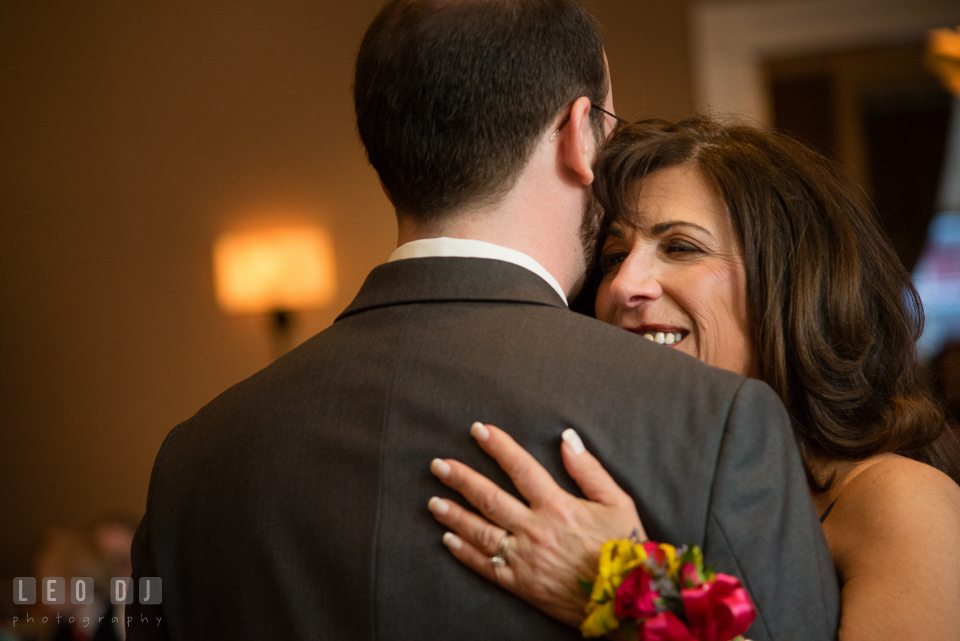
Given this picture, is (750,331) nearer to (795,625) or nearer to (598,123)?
(598,123)

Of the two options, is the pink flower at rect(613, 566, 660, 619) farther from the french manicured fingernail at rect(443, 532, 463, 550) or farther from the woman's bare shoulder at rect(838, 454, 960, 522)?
the woman's bare shoulder at rect(838, 454, 960, 522)

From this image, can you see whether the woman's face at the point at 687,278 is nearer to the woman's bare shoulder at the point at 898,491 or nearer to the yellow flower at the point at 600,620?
the woman's bare shoulder at the point at 898,491

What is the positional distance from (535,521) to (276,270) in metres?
3.90

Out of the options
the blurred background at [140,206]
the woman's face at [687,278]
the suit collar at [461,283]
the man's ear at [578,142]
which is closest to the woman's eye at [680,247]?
the woman's face at [687,278]

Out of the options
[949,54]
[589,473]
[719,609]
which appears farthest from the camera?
[949,54]

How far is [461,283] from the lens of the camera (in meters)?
1.08

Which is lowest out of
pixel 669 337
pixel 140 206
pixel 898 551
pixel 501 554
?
pixel 898 551

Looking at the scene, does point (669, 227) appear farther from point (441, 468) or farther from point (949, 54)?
point (441, 468)

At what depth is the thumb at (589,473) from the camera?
963mm

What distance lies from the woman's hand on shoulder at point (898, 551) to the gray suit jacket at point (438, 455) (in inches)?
5.9

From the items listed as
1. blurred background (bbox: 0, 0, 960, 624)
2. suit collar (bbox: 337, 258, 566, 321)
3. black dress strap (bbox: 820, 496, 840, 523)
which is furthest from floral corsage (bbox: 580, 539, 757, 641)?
blurred background (bbox: 0, 0, 960, 624)

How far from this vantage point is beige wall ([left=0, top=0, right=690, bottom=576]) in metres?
4.71

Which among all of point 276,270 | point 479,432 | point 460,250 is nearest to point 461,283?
point 460,250

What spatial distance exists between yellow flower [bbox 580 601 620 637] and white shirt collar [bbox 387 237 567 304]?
0.42 metres
